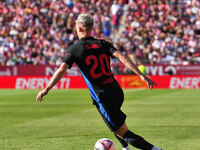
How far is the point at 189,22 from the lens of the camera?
33.9m

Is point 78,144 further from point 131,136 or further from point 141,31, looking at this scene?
point 141,31

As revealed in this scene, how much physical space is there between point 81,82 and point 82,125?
18356mm

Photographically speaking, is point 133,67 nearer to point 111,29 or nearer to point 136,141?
point 136,141

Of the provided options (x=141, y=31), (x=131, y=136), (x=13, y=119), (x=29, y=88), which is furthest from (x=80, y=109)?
(x=141, y=31)

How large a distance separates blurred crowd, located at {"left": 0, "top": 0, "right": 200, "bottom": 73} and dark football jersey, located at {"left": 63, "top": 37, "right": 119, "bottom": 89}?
80.8 ft

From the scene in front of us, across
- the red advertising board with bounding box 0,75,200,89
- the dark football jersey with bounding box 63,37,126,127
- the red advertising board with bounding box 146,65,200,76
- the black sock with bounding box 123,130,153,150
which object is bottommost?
the red advertising board with bounding box 0,75,200,89

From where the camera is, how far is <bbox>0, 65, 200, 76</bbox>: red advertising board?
31.4m

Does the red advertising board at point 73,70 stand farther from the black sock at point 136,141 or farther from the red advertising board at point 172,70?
the black sock at point 136,141

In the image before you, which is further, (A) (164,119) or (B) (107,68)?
(A) (164,119)

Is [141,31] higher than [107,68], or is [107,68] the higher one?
[107,68]

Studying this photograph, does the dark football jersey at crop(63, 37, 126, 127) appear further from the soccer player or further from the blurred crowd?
the blurred crowd

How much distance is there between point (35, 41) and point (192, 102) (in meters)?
17.6

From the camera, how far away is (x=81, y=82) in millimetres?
31312

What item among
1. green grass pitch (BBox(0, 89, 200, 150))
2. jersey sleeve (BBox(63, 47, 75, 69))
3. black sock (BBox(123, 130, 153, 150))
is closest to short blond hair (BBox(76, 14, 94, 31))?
jersey sleeve (BBox(63, 47, 75, 69))
